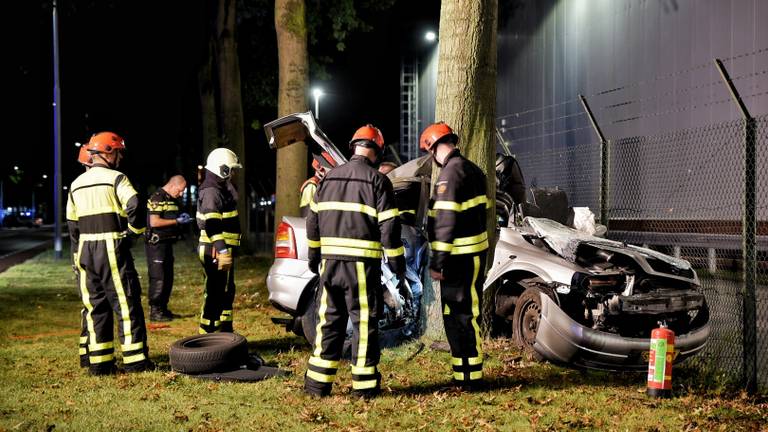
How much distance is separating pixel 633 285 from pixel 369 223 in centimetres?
234

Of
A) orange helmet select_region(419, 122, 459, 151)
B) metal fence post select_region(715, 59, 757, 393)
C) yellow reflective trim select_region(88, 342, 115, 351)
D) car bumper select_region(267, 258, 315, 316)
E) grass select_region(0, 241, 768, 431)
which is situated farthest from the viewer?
car bumper select_region(267, 258, 315, 316)

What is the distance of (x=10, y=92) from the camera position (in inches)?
1037

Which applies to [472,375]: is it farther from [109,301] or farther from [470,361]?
[109,301]

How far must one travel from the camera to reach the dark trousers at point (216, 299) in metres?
7.53

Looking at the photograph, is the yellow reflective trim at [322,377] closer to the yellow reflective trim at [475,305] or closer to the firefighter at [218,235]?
the yellow reflective trim at [475,305]

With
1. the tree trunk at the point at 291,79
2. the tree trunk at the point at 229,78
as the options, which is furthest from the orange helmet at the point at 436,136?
the tree trunk at the point at 229,78

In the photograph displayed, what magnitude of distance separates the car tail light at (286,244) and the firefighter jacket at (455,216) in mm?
1519

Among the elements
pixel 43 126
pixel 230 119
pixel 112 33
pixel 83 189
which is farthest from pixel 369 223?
pixel 43 126

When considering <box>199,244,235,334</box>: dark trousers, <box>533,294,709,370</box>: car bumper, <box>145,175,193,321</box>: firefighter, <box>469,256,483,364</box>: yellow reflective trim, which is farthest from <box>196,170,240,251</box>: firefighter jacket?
<box>533,294,709,370</box>: car bumper

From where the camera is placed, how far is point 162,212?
9391 millimetres

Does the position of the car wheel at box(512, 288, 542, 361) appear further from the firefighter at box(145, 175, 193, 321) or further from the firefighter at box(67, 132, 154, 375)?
the firefighter at box(145, 175, 193, 321)

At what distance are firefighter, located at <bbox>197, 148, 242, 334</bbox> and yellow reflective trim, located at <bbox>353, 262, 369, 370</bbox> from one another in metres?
2.29

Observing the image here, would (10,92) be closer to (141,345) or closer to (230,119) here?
(230,119)

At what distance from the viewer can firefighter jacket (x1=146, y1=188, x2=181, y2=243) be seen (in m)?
9.30
